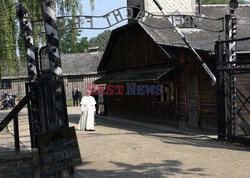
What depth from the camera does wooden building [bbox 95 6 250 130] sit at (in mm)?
13086

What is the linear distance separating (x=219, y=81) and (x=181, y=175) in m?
4.44

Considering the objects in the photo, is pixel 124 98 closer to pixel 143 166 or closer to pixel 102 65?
pixel 102 65

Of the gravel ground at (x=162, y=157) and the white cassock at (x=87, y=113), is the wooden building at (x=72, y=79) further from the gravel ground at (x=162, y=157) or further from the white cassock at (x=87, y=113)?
the gravel ground at (x=162, y=157)

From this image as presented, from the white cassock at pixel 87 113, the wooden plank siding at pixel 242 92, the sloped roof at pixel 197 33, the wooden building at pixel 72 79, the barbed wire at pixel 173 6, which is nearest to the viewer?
the wooden plank siding at pixel 242 92

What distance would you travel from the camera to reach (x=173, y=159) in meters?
8.56

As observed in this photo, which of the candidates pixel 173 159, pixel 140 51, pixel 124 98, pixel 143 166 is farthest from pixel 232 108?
pixel 124 98

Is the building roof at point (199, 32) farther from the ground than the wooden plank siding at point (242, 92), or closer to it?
farther from the ground

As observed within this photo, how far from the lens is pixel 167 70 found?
14.7m

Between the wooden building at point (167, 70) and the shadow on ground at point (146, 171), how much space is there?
185 inches

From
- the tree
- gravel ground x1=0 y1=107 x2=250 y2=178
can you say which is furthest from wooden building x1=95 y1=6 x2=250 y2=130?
the tree

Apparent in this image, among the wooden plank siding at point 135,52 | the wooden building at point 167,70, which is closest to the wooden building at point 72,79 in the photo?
the wooden plank siding at point 135,52

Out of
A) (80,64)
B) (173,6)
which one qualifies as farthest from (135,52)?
(80,64)

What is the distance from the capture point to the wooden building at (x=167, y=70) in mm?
13086

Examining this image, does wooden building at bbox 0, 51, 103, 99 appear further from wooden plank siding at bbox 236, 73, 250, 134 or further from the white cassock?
wooden plank siding at bbox 236, 73, 250, 134
